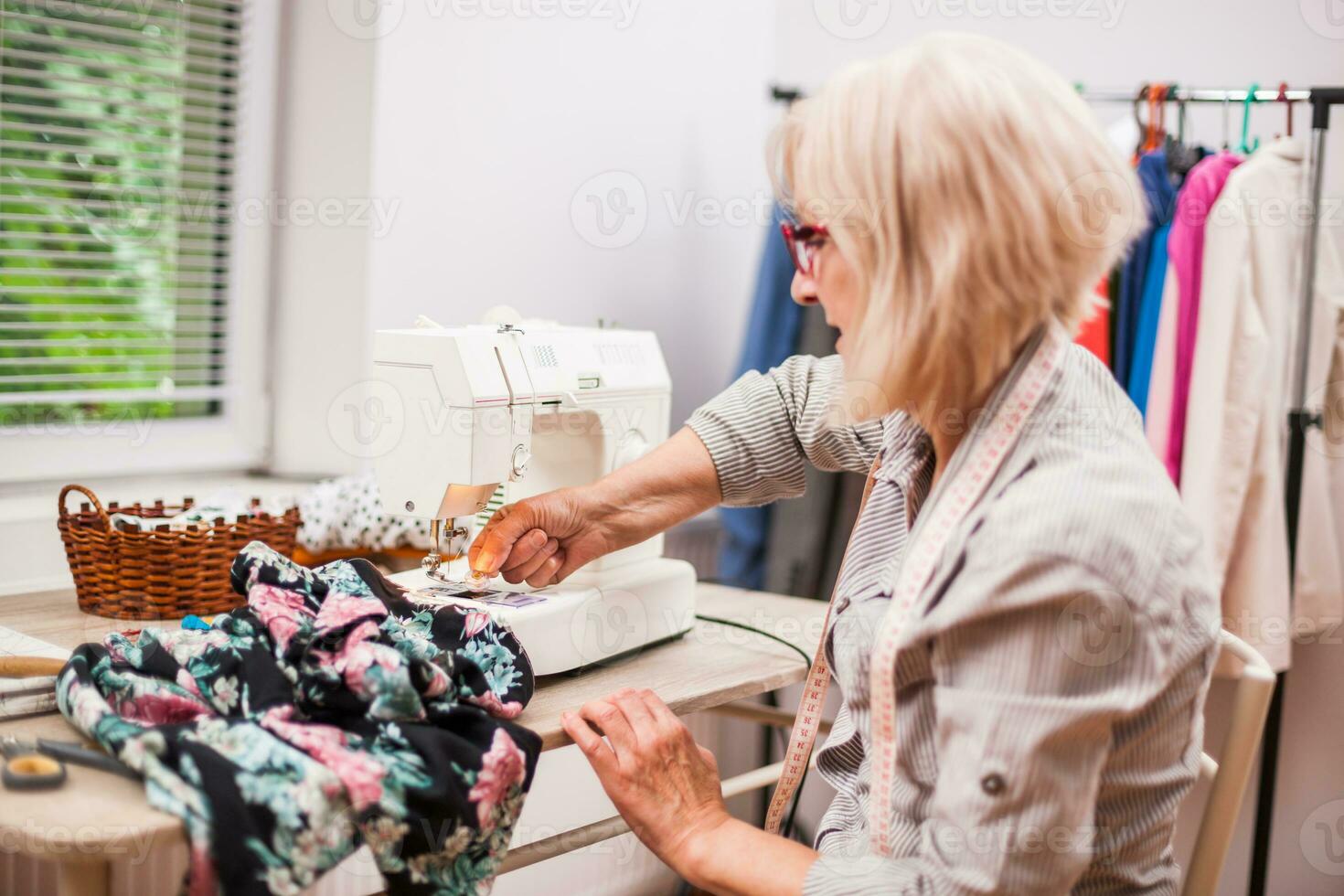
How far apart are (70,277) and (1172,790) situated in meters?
1.80

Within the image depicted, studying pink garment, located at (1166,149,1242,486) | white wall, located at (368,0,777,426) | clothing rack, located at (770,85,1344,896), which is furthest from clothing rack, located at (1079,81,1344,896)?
white wall, located at (368,0,777,426)

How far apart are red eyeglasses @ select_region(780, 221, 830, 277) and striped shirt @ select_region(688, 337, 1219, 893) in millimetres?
191

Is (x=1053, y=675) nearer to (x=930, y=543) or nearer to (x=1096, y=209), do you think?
(x=930, y=543)

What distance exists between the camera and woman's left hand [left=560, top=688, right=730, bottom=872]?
1133 mm

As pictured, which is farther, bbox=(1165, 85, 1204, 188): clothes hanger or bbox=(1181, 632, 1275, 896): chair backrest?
bbox=(1165, 85, 1204, 188): clothes hanger

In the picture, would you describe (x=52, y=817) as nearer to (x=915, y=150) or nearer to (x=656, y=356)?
(x=915, y=150)

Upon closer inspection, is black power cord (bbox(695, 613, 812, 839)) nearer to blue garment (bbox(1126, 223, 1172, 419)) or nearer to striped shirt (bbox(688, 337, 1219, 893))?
striped shirt (bbox(688, 337, 1219, 893))

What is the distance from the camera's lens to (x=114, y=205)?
206 centimetres

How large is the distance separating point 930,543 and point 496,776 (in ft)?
1.36

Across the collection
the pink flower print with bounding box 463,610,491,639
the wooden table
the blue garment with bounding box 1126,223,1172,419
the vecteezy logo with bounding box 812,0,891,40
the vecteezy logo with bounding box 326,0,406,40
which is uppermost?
the vecteezy logo with bounding box 812,0,891,40

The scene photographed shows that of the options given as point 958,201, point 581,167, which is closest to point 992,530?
point 958,201

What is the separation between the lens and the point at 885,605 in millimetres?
1114

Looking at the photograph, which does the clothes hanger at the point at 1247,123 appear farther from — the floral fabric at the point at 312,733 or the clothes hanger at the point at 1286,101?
the floral fabric at the point at 312,733

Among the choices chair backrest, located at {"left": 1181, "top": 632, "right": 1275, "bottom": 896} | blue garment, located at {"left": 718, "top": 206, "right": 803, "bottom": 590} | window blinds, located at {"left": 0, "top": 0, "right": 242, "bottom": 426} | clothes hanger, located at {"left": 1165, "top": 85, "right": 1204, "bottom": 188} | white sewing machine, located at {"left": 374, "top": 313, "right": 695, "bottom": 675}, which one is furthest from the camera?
blue garment, located at {"left": 718, "top": 206, "right": 803, "bottom": 590}
